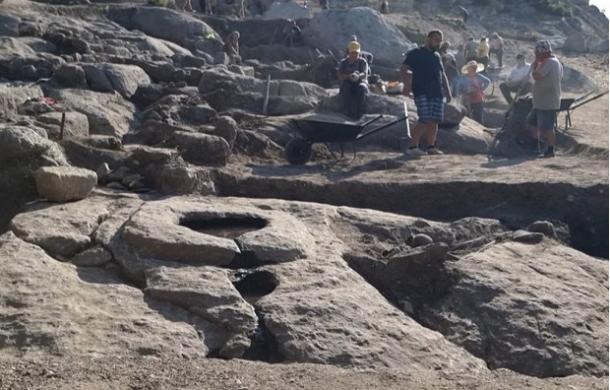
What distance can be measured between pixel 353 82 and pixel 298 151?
7.04 feet

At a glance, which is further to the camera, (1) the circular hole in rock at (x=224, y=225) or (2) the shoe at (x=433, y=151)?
(2) the shoe at (x=433, y=151)

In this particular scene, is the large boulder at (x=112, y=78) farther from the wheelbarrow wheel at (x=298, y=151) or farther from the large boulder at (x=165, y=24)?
the large boulder at (x=165, y=24)

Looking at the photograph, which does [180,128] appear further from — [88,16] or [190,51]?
[88,16]

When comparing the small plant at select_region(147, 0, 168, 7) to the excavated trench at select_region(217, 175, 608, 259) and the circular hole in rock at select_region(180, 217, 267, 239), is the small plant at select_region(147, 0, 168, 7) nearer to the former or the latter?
the excavated trench at select_region(217, 175, 608, 259)

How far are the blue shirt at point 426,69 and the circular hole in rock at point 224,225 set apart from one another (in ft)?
13.3

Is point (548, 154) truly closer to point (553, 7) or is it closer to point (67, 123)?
point (67, 123)

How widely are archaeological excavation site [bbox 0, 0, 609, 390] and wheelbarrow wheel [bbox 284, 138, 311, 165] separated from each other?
0.02 m

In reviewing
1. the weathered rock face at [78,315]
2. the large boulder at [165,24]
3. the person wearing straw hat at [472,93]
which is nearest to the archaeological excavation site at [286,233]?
the weathered rock face at [78,315]

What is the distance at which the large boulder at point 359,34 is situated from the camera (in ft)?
68.6

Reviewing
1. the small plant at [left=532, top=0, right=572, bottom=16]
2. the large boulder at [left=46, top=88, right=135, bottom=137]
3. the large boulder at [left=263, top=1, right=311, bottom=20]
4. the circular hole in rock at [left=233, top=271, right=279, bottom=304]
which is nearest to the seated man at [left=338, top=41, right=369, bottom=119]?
the large boulder at [left=46, top=88, right=135, bottom=137]

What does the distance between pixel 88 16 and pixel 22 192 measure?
13.3m

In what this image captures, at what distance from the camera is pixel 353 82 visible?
11.8m

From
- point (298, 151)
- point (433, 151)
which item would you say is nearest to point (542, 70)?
point (433, 151)

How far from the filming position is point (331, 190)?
8844 mm
